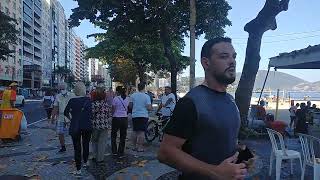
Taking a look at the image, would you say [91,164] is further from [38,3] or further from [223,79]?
[38,3]

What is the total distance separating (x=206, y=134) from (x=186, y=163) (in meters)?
0.21

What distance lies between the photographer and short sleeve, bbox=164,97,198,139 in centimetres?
238

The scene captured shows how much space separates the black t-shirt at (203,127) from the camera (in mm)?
2385

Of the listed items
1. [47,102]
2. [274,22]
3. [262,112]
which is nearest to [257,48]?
[274,22]

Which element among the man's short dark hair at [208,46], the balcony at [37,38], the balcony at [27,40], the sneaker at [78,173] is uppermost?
the balcony at [37,38]

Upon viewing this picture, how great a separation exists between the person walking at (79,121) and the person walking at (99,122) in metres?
0.67

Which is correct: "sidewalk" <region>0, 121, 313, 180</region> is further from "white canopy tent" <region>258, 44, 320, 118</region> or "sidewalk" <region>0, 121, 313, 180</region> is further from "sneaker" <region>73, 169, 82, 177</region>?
"white canopy tent" <region>258, 44, 320, 118</region>

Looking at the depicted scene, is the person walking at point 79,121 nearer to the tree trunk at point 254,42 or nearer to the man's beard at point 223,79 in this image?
the man's beard at point 223,79

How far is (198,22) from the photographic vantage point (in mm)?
22391

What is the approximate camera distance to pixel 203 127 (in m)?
2.39

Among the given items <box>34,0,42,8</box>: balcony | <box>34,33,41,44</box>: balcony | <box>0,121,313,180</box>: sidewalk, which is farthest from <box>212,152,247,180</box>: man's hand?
<box>34,33,41,44</box>: balcony

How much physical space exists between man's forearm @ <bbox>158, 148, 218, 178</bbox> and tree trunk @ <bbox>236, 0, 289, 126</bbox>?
1251cm

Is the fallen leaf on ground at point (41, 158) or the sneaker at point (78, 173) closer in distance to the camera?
the sneaker at point (78, 173)

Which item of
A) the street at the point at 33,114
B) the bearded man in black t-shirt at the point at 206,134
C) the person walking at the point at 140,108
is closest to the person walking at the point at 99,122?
the person walking at the point at 140,108
